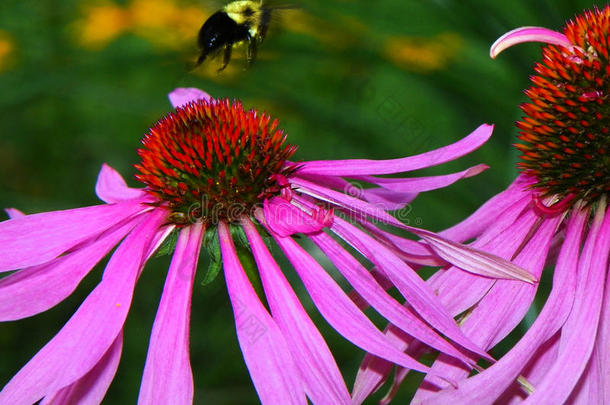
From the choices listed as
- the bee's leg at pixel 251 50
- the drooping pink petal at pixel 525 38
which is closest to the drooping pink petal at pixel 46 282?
the bee's leg at pixel 251 50

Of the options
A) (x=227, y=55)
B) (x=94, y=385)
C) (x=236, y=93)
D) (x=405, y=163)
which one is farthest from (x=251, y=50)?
(x=236, y=93)

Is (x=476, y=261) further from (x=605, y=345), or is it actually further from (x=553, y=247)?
(x=553, y=247)

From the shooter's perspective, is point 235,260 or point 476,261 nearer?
point 476,261

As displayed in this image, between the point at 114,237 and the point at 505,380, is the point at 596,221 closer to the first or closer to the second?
the point at 505,380

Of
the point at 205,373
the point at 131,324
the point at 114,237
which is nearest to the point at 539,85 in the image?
the point at 114,237

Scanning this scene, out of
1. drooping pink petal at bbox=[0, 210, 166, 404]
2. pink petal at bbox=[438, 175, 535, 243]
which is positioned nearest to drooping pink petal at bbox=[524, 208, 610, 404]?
pink petal at bbox=[438, 175, 535, 243]

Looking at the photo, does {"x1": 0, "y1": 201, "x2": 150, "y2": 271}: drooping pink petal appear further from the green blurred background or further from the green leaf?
the green blurred background

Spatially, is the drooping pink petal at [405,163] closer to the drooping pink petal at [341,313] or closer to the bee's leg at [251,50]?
the drooping pink petal at [341,313]
